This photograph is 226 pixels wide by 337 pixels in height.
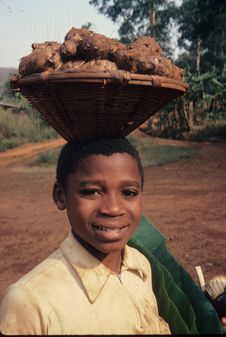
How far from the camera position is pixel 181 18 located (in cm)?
3072

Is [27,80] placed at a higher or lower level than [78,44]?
lower

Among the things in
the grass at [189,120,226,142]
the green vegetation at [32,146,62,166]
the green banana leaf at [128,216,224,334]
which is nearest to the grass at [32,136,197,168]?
the green vegetation at [32,146,62,166]

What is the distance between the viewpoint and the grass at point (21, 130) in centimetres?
2102

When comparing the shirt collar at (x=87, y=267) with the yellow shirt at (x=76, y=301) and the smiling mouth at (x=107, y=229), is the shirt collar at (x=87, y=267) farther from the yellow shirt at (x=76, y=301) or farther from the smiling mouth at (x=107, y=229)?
the smiling mouth at (x=107, y=229)

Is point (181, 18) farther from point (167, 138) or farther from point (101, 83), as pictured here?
point (101, 83)

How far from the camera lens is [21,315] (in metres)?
1.42

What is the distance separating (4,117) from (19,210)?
15.3 meters

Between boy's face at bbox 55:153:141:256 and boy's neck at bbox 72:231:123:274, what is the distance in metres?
0.03

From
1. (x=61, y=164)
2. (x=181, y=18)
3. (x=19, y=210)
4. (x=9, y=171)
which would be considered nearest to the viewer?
(x=61, y=164)

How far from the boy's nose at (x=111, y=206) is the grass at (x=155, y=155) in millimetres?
10138

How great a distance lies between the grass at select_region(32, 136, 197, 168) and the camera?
40.6 ft

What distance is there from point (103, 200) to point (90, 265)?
0.25 meters

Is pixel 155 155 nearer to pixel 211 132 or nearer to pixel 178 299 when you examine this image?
pixel 211 132

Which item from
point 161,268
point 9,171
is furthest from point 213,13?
point 161,268
